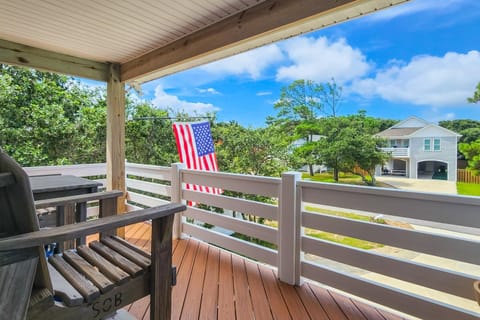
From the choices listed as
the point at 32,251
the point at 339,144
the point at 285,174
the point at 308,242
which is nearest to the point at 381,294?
the point at 308,242

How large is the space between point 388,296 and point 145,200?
10.7 ft

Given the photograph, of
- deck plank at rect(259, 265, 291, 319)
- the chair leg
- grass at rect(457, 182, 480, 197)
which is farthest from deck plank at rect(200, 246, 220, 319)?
grass at rect(457, 182, 480, 197)

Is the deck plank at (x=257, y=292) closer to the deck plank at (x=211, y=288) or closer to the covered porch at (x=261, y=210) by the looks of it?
the covered porch at (x=261, y=210)

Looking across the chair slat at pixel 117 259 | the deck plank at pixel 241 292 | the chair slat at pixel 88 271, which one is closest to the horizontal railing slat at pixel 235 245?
the deck plank at pixel 241 292

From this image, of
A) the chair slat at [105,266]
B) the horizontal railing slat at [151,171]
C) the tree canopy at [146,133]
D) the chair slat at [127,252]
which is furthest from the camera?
the tree canopy at [146,133]

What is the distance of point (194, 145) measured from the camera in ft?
13.9

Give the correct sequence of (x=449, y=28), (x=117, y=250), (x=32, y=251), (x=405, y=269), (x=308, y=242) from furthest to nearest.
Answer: (x=449, y=28) < (x=308, y=242) < (x=405, y=269) < (x=117, y=250) < (x=32, y=251)

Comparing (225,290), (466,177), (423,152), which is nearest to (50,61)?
(225,290)

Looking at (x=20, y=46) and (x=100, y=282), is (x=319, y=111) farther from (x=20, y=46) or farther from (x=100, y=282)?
(x=100, y=282)

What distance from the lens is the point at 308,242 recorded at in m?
2.21

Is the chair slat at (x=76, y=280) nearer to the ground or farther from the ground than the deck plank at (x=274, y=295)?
farther from the ground

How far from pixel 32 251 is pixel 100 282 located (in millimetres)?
329

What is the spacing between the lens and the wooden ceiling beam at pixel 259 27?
1.77m

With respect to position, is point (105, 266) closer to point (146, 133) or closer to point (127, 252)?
point (127, 252)
